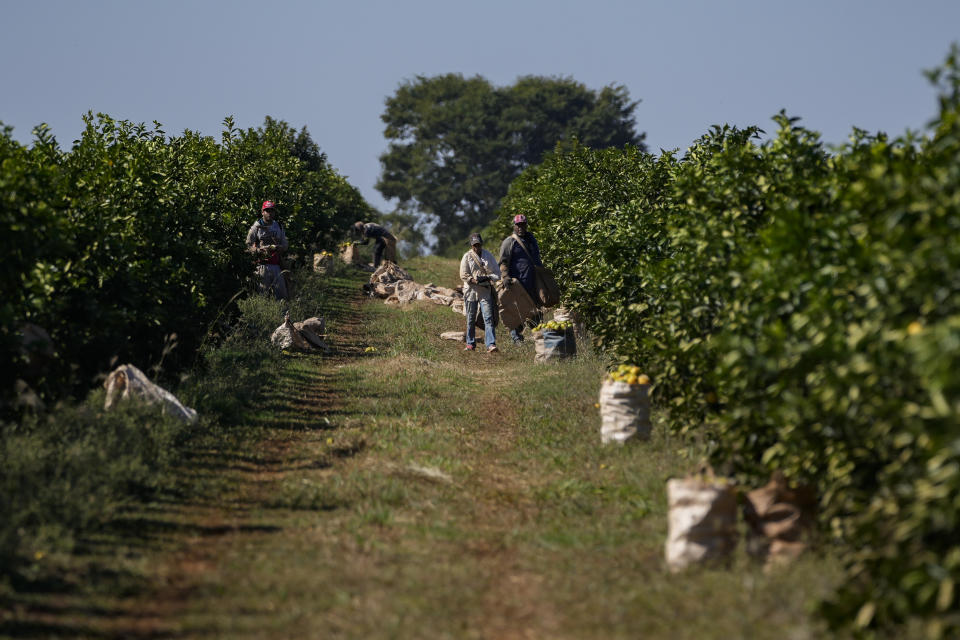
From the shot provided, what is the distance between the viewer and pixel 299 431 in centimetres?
973

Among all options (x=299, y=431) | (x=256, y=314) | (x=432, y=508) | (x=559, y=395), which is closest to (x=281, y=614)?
(x=432, y=508)

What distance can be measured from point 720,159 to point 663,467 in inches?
96.6

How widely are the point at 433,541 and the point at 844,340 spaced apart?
2.86 meters

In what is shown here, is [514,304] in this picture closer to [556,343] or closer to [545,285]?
[545,285]

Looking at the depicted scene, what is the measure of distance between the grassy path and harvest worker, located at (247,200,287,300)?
513cm

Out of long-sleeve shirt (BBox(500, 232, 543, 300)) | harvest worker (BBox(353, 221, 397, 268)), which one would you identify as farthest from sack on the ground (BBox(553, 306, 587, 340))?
harvest worker (BBox(353, 221, 397, 268))

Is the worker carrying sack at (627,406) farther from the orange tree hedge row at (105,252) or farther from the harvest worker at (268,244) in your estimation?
the harvest worker at (268,244)

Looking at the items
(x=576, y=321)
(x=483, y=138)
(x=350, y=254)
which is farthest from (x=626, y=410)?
(x=483, y=138)

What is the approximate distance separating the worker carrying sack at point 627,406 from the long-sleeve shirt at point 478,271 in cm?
678

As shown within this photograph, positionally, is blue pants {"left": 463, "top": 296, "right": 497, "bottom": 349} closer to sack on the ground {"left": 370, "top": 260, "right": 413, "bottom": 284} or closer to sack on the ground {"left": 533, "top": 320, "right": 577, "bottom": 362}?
sack on the ground {"left": 533, "top": 320, "right": 577, "bottom": 362}

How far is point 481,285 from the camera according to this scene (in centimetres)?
1562

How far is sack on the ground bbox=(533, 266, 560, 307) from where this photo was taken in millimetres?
15789

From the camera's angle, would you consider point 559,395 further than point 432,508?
Yes

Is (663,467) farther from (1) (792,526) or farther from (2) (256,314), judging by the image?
(2) (256,314)
